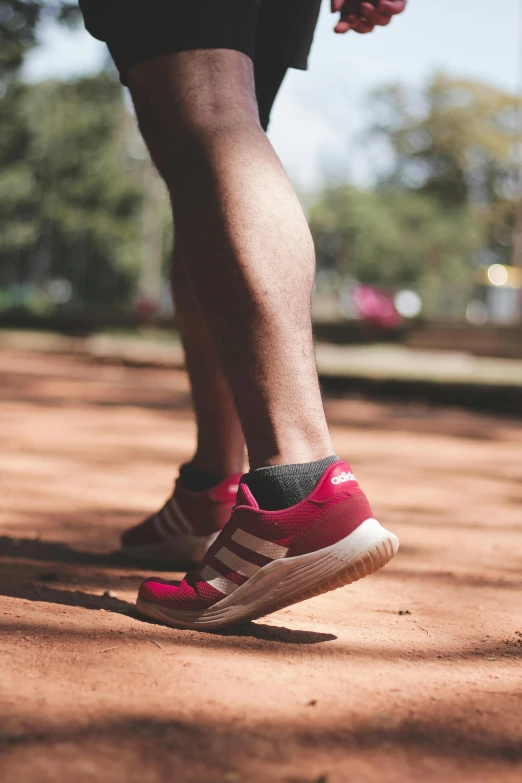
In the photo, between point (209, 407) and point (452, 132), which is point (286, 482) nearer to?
point (209, 407)

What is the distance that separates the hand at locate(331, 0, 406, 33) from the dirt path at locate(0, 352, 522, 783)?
1.05 metres

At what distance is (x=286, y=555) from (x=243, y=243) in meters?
0.43

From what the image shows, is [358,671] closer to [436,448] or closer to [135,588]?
[135,588]

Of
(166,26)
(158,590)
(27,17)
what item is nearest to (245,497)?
(158,590)

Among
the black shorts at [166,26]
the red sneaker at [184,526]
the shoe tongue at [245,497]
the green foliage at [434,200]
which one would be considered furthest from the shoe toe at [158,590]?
the green foliage at [434,200]

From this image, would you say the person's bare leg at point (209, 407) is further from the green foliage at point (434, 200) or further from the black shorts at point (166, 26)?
the green foliage at point (434, 200)

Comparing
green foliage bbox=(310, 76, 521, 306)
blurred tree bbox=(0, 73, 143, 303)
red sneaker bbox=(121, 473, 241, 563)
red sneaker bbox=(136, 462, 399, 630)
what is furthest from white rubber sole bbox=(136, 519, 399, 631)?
green foliage bbox=(310, 76, 521, 306)

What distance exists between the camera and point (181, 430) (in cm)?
424

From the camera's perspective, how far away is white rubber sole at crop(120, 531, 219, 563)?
5.68 feet

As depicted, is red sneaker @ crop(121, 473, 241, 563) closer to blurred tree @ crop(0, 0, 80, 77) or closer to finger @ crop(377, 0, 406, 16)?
Result: finger @ crop(377, 0, 406, 16)

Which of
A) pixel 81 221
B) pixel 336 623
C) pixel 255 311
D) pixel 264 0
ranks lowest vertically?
pixel 336 623

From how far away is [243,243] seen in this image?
4.11ft

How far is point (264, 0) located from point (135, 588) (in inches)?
40.5

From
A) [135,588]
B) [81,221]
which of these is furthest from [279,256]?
[81,221]
